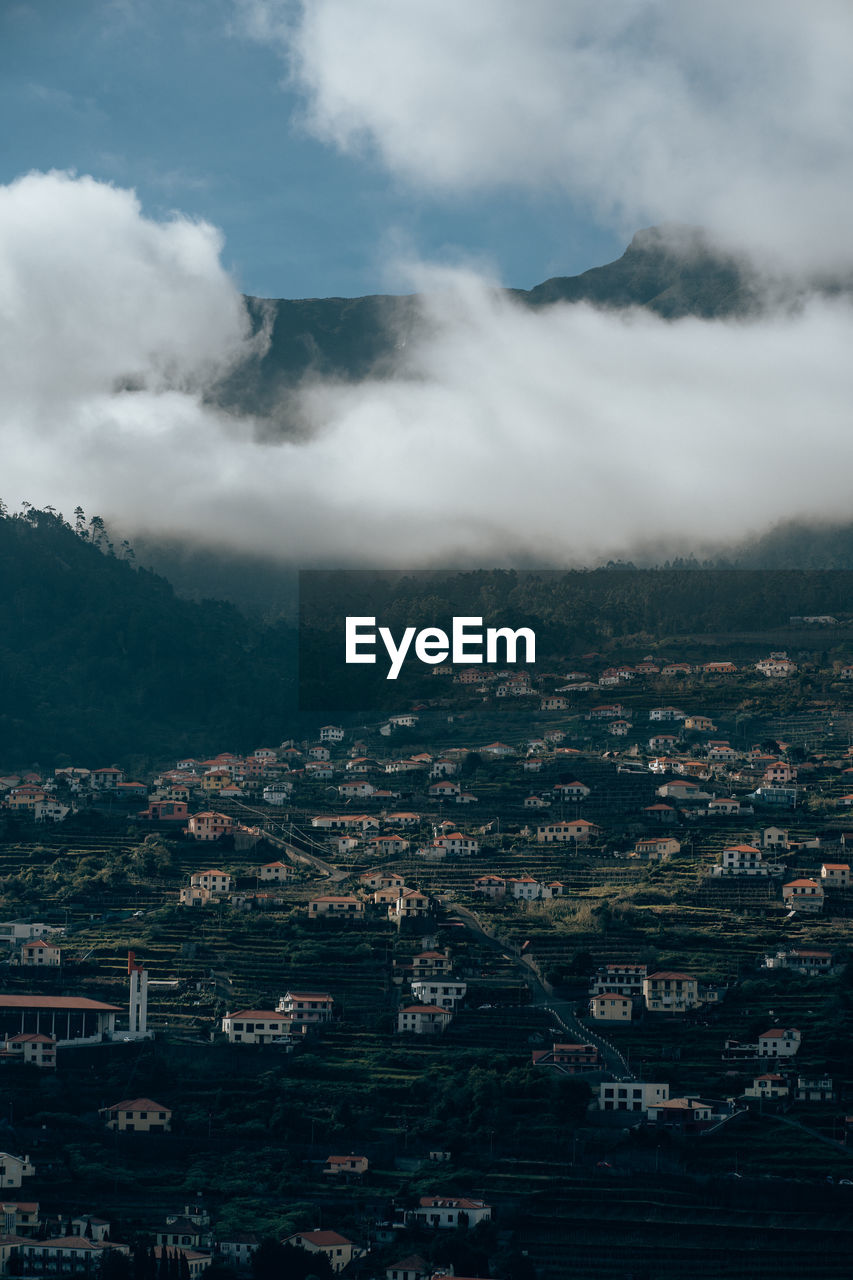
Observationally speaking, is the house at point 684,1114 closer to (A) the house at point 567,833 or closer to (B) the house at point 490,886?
(B) the house at point 490,886

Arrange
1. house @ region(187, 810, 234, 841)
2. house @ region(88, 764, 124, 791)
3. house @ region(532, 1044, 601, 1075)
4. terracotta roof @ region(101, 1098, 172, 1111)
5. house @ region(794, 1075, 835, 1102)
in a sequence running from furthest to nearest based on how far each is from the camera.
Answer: house @ region(88, 764, 124, 791), house @ region(187, 810, 234, 841), house @ region(532, 1044, 601, 1075), house @ region(794, 1075, 835, 1102), terracotta roof @ region(101, 1098, 172, 1111)

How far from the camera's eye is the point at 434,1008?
65.1 m

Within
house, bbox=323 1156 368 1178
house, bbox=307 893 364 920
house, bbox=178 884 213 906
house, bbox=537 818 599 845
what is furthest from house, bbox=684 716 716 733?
house, bbox=323 1156 368 1178

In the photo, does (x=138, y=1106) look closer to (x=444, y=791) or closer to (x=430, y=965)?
(x=430, y=965)

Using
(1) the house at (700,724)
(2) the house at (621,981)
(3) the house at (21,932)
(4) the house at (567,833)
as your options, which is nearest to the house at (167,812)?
(4) the house at (567,833)

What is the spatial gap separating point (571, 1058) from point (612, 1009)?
4.55 metres

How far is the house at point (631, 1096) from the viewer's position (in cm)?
5872

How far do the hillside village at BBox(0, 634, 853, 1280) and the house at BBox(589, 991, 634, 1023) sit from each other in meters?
0.08

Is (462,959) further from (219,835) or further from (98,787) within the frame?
(98,787)

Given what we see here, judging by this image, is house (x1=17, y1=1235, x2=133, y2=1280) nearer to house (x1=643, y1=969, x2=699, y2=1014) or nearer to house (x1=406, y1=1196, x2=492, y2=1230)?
house (x1=406, y1=1196, x2=492, y2=1230)

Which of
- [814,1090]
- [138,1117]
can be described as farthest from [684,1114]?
[138,1117]

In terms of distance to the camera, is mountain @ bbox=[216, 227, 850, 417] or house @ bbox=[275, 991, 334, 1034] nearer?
house @ bbox=[275, 991, 334, 1034]

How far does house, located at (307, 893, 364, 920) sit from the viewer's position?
245ft

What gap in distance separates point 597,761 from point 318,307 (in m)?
71.1
